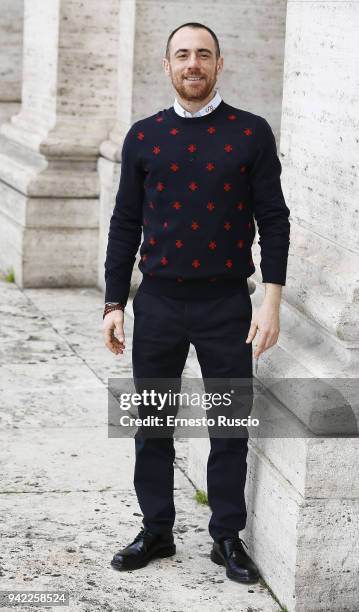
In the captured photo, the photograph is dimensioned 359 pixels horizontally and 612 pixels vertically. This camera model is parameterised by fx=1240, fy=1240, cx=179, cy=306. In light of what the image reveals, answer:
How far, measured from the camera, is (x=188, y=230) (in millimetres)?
3594

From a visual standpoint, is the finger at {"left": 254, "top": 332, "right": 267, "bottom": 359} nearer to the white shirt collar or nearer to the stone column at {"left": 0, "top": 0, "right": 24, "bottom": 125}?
the white shirt collar

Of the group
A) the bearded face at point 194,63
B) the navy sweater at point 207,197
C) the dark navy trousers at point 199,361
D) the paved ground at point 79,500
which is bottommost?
the paved ground at point 79,500

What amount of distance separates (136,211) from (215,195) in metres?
0.31

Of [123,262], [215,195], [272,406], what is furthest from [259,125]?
[272,406]

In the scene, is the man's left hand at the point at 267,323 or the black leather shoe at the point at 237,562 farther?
the black leather shoe at the point at 237,562

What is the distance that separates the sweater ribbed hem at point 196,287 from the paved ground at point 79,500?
2.91 ft

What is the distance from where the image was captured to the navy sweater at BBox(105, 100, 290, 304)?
3568 millimetres

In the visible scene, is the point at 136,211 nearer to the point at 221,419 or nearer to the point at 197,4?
the point at 221,419

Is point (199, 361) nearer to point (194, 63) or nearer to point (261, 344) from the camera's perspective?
point (261, 344)

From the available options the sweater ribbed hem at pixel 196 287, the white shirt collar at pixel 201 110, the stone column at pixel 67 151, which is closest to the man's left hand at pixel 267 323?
the sweater ribbed hem at pixel 196 287

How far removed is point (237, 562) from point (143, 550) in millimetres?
310

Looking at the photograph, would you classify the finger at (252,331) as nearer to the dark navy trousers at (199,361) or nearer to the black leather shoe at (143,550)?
the dark navy trousers at (199,361)

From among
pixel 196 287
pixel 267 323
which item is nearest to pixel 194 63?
pixel 196 287

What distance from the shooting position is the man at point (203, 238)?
11.7ft
